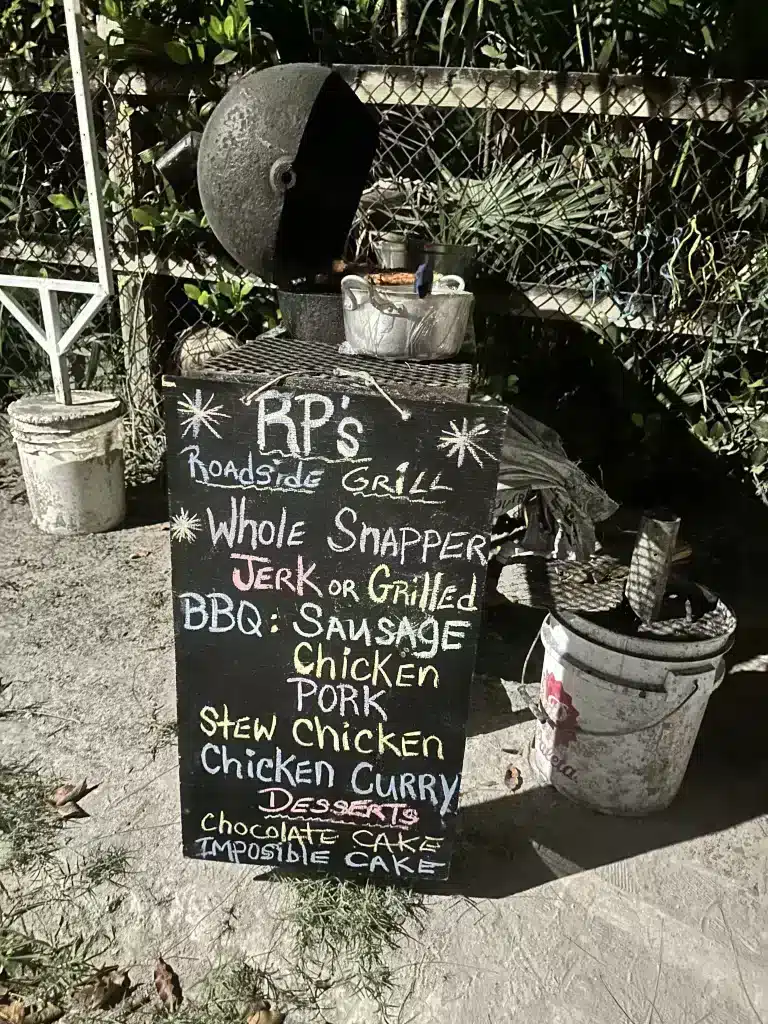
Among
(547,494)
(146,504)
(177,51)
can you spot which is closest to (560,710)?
(547,494)

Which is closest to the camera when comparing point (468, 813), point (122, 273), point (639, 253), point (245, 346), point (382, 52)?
point (245, 346)

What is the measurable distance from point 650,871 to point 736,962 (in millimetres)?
318

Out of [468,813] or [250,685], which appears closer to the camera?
[250,685]

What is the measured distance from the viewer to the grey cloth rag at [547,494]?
2.46m

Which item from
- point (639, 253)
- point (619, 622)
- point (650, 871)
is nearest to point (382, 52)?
point (639, 253)

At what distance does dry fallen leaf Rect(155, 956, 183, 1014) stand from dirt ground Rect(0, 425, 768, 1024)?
0.03m

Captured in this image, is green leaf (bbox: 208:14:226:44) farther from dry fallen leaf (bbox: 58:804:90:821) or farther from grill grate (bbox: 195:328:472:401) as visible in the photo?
dry fallen leaf (bbox: 58:804:90:821)

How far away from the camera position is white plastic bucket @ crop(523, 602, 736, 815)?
230 centimetres

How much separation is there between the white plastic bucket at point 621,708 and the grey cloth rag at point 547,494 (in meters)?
0.34

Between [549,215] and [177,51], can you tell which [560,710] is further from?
[177,51]

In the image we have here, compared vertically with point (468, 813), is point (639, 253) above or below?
above

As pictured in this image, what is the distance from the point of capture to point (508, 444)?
243cm

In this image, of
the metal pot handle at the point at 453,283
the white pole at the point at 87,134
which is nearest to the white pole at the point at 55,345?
the white pole at the point at 87,134

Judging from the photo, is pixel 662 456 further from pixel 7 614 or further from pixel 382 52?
pixel 7 614
